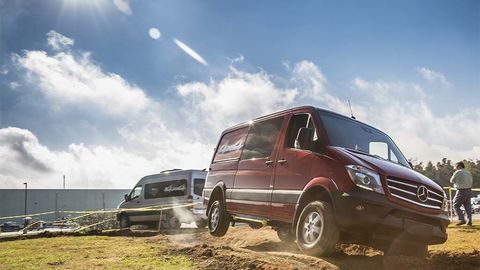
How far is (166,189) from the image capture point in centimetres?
1700

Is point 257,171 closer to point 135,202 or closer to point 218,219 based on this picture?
point 218,219

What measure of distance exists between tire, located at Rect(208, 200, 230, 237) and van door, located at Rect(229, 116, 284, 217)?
14.4 inches

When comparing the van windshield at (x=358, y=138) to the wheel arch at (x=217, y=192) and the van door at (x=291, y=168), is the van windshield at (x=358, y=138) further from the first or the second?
the wheel arch at (x=217, y=192)

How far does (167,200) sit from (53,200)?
63.3 metres

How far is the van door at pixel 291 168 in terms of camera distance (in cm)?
639

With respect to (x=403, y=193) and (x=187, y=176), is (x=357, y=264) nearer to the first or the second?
(x=403, y=193)

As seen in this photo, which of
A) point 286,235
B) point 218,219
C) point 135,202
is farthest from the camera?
point 135,202

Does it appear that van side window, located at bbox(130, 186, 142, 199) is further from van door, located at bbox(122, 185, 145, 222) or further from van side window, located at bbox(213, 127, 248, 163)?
van side window, located at bbox(213, 127, 248, 163)

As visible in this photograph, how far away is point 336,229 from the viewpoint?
557 cm

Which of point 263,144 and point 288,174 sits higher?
point 263,144

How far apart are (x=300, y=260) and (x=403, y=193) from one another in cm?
172


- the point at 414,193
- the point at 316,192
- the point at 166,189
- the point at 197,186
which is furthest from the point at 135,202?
the point at 414,193

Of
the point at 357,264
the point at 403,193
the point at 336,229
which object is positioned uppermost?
the point at 403,193

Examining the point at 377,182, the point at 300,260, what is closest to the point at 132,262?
the point at 300,260
